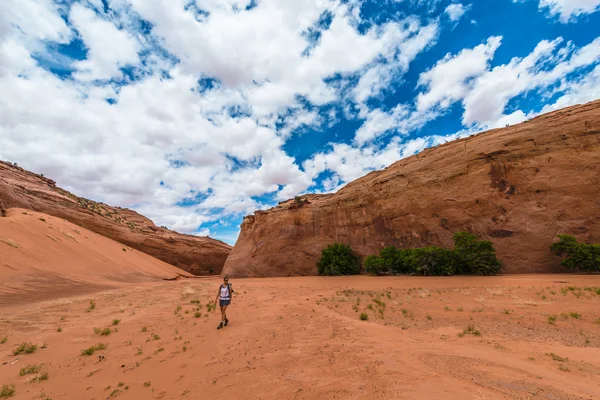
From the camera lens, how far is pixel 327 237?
32.8 meters

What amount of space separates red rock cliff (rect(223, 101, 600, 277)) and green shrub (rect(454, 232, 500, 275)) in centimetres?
243

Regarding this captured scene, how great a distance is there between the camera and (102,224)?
3925cm

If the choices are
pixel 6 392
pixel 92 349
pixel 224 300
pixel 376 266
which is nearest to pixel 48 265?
pixel 92 349

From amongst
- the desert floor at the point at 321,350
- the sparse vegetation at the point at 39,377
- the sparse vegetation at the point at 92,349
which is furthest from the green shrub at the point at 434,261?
the sparse vegetation at the point at 39,377

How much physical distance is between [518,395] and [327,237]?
29.0 meters

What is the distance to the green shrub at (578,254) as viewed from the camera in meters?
16.4

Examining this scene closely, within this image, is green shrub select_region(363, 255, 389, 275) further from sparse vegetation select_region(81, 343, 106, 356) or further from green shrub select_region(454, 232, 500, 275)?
sparse vegetation select_region(81, 343, 106, 356)

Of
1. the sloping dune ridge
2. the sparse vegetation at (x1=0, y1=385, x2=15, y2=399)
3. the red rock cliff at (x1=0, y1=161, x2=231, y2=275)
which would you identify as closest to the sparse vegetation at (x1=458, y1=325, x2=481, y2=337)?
the sparse vegetation at (x1=0, y1=385, x2=15, y2=399)

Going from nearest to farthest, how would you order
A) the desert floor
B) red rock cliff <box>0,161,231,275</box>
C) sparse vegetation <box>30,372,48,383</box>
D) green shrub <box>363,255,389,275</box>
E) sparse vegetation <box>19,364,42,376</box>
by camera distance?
the desert floor, sparse vegetation <box>30,372,48,383</box>, sparse vegetation <box>19,364,42,376</box>, green shrub <box>363,255,389,275</box>, red rock cliff <box>0,161,231,275</box>

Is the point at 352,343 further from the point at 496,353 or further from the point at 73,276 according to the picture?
the point at 73,276

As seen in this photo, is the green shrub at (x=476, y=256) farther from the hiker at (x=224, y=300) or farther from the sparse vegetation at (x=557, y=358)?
the hiker at (x=224, y=300)

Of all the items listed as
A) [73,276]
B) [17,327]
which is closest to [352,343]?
[17,327]

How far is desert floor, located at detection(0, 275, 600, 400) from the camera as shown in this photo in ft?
14.6

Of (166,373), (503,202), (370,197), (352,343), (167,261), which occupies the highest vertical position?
(370,197)
